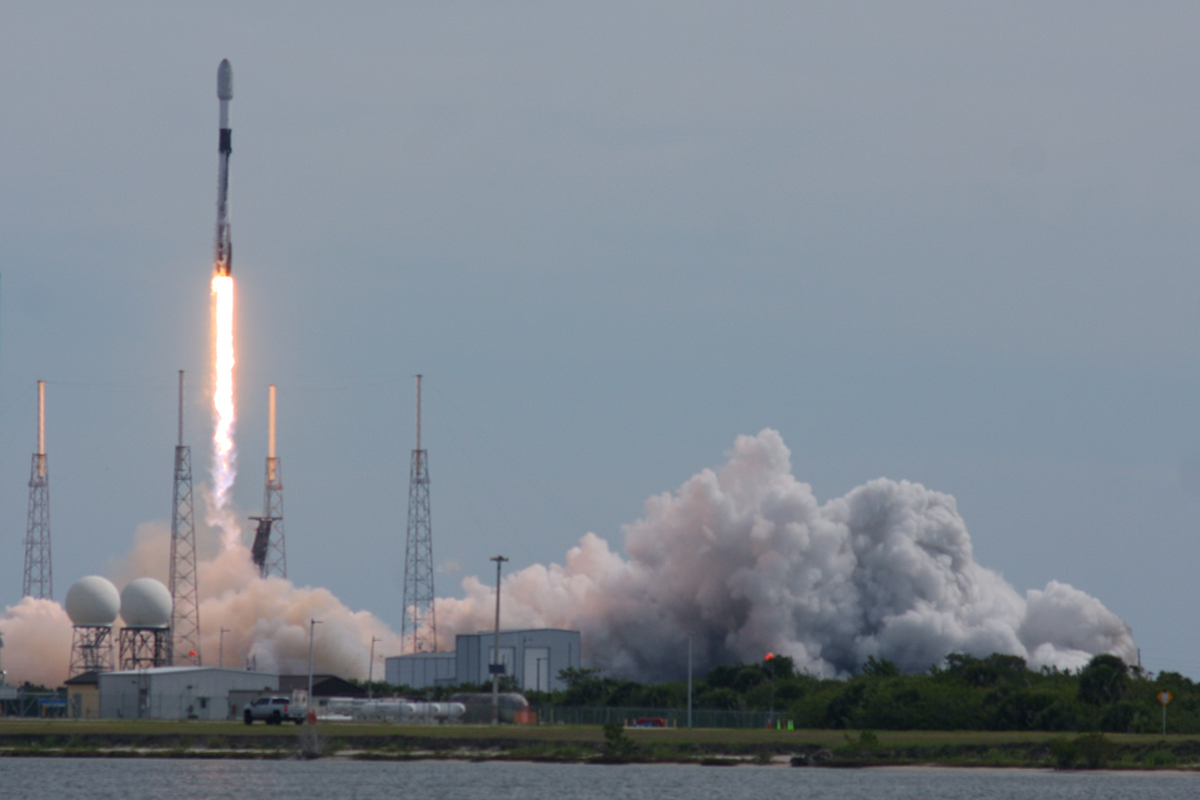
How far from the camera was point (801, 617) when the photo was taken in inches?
5143

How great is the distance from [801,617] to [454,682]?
2612cm

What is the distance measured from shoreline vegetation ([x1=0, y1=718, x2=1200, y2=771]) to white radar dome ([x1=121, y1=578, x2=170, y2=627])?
31.1m

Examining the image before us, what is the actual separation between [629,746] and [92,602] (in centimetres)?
5704

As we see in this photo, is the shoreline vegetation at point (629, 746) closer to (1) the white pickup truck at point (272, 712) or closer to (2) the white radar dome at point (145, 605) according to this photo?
(1) the white pickup truck at point (272, 712)

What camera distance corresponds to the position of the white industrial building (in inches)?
5098

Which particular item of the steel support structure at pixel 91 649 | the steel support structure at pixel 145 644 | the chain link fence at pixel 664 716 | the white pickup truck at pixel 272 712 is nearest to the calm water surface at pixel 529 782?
the white pickup truck at pixel 272 712

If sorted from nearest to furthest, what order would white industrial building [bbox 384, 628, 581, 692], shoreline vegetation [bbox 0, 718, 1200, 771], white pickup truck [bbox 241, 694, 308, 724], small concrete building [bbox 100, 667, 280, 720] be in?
1. shoreline vegetation [bbox 0, 718, 1200, 771]
2. white pickup truck [bbox 241, 694, 308, 724]
3. small concrete building [bbox 100, 667, 280, 720]
4. white industrial building [bbox 384, 628, 581, 692]

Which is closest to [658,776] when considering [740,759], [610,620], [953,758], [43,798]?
[740,759]

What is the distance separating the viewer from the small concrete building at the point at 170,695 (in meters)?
107

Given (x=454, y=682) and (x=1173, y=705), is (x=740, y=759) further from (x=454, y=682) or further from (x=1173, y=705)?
(x=454, y=682)

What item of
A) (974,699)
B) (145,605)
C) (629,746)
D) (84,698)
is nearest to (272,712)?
(84,698)

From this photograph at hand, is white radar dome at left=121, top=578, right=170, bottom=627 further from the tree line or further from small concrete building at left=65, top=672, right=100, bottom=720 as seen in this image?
the tree line

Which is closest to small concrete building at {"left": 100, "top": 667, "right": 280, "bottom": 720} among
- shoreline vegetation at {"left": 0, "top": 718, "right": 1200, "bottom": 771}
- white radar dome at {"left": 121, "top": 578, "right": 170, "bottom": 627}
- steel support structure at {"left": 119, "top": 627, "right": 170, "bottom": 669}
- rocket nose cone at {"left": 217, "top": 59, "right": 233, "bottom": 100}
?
white radar dome at {"left": 121, "top": 578, "right": 170, "bottom": 627}

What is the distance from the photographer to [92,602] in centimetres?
12325
